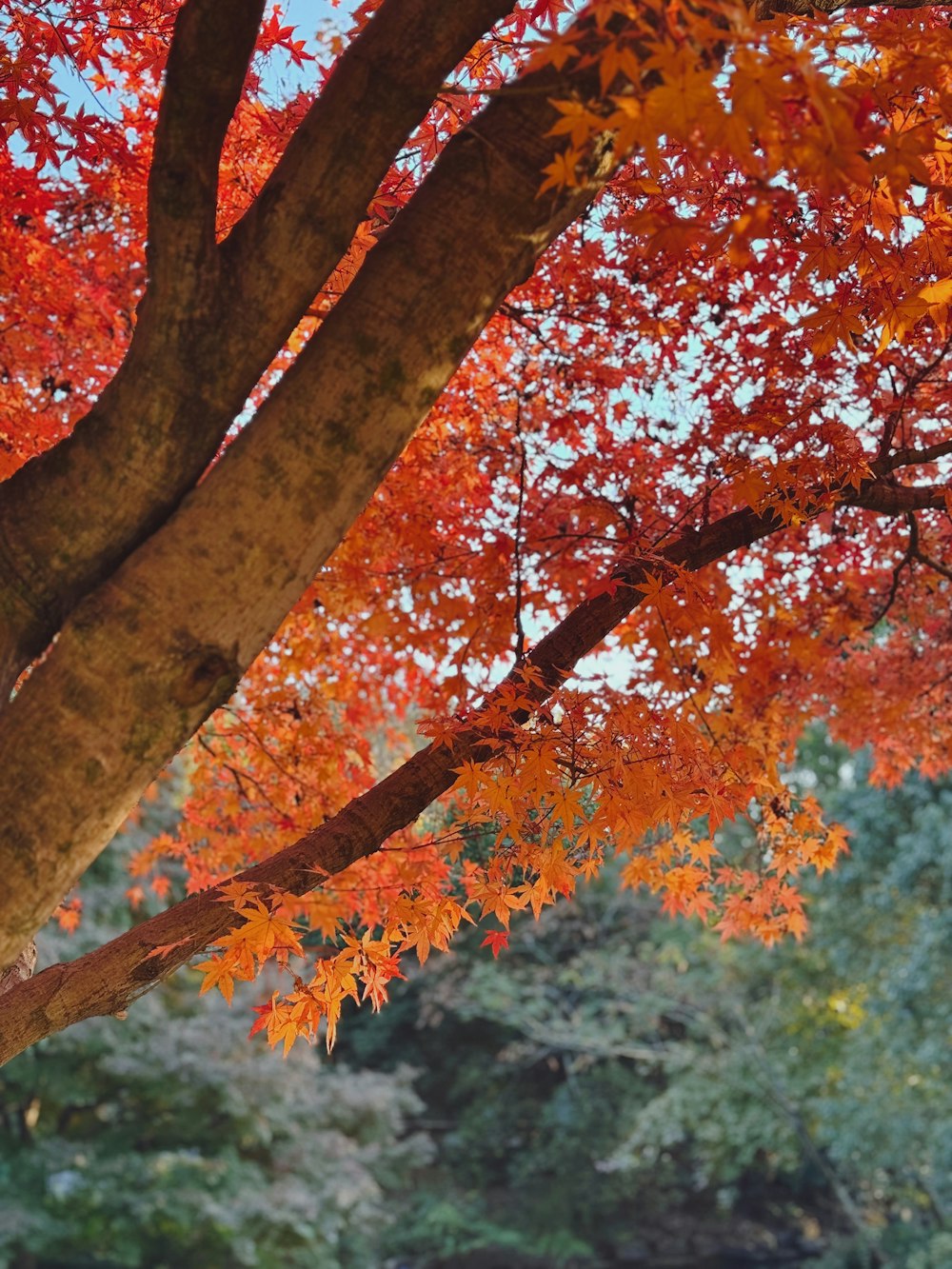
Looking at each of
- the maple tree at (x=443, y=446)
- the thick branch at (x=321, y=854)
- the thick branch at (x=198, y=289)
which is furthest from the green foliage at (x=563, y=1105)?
the thick branch at (x=198, y=289)

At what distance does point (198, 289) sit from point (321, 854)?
105 cm

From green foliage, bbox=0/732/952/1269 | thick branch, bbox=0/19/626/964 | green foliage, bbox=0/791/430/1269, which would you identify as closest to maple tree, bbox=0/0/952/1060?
thick branch, bbox=0/19/626/964

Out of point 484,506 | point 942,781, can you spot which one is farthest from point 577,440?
point 942,781

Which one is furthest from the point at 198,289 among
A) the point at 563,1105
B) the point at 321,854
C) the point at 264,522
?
the point at 563,1105

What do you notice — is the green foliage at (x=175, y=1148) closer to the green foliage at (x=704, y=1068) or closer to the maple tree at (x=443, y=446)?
the green foliage at (x=704, y=1068)

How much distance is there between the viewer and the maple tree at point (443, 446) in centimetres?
154

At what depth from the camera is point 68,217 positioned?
4406 mm

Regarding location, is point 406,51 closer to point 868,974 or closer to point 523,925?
point 868,974

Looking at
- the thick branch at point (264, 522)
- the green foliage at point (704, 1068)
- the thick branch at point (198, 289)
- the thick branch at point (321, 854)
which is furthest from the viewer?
the green foliage at point (704, 1068)

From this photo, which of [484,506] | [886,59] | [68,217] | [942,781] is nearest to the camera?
[886,59]

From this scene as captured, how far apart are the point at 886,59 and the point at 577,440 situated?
71.1 inches

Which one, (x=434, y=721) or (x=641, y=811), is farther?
(x=434, y=721)

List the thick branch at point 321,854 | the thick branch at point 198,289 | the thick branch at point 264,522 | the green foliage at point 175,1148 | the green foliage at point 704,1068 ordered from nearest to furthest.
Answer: the thick branch at point 264,522 → the thick branch at point 198,289 → the thick branch at point 321,854 → the green foliage at point 175,1148 → the green foliage at point 704,1068

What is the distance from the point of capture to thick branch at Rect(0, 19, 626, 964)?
150 centimetres
